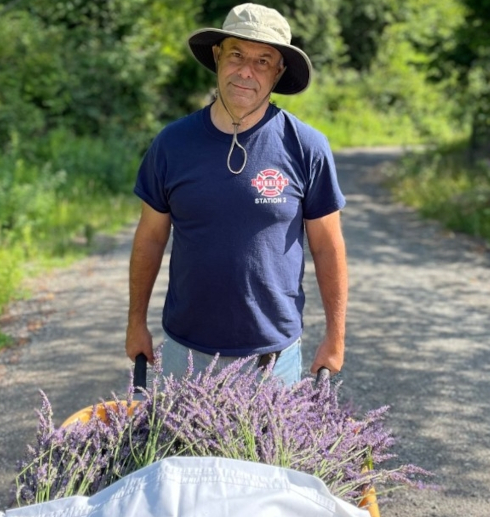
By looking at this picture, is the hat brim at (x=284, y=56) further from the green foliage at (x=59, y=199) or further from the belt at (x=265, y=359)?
the green foliage at (x=59, y=199)

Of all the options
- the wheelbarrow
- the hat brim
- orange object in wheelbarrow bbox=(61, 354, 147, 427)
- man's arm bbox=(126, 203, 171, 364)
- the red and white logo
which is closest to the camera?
the wheelbarrow

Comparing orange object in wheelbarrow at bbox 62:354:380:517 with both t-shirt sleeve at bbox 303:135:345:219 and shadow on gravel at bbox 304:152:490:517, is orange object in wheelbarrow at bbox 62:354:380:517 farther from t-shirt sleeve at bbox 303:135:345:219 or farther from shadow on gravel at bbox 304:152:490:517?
shadow on gravel at bbox 304:152:490:517

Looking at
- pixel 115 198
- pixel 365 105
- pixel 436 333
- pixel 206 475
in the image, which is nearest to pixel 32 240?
pixel 115 198

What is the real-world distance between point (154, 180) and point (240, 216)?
389 millimetres

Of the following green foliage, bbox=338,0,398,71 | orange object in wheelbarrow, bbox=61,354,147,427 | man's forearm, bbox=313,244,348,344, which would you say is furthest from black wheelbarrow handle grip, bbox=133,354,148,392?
green foliage, bbox=338,0,398,71

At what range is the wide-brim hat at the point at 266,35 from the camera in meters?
3.30

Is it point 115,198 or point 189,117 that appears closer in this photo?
point 189,117

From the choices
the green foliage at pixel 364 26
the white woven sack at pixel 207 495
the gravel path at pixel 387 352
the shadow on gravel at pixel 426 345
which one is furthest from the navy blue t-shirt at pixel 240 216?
the green foliage at pixel 364 26

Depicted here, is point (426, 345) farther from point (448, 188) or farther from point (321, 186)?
point (448, 188)

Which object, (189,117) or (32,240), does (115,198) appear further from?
(189,117)

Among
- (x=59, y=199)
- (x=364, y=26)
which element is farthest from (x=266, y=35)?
(x=364, y=26)

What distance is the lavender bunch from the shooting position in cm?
273

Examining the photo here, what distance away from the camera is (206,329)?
3.46m

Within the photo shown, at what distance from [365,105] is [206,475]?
116 feet
